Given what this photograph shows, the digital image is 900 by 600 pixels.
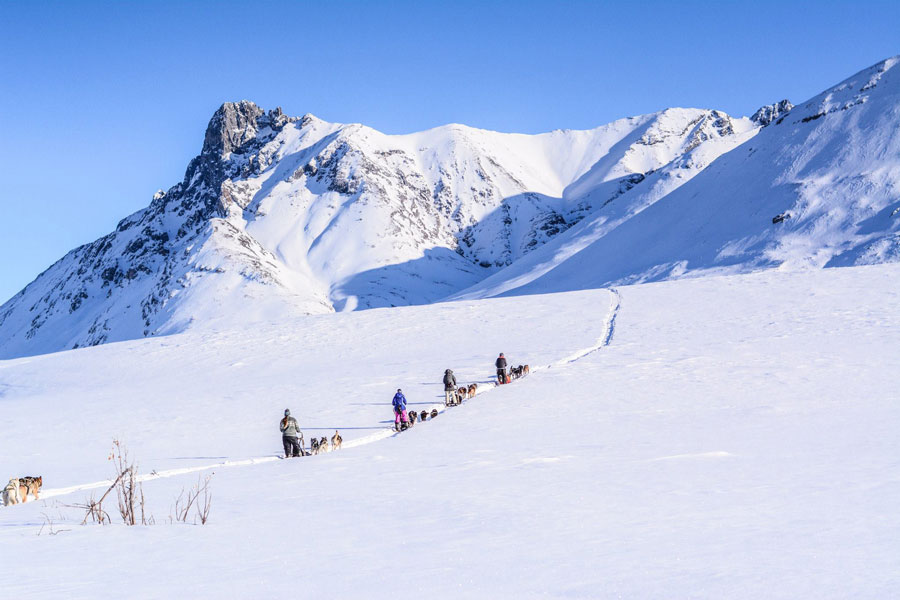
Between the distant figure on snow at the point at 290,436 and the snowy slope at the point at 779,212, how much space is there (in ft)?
240

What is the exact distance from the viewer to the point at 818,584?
14.8 ft

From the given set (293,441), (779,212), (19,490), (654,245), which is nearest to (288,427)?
(293,441)

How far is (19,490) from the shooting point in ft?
37.9

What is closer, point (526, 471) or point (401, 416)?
point (526, 471)

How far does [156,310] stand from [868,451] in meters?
159

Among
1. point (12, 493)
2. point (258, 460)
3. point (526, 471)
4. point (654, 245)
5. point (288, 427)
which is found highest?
point (654, 245)

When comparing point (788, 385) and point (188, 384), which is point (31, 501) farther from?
point (188, 384)

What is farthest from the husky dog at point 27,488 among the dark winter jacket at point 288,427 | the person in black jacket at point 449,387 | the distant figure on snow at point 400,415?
the person in black jacket at point 449,387

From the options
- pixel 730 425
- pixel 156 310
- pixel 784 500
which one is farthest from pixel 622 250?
pixel 156 310

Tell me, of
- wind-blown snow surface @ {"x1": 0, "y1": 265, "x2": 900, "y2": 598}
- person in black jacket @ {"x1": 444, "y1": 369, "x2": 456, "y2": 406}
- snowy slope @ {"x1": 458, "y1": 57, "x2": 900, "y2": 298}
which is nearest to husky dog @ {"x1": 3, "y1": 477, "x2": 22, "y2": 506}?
wind-blown snow surface @ {"x1": 0, "y1": 265, "x2": 900, "y2": 598}

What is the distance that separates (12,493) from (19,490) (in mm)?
117

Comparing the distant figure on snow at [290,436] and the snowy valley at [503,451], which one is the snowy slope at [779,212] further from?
the distant figure on snow at [290,436]

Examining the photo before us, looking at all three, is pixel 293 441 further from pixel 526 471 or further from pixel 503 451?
pixel 526 471

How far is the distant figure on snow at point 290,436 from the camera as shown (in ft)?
50.5
